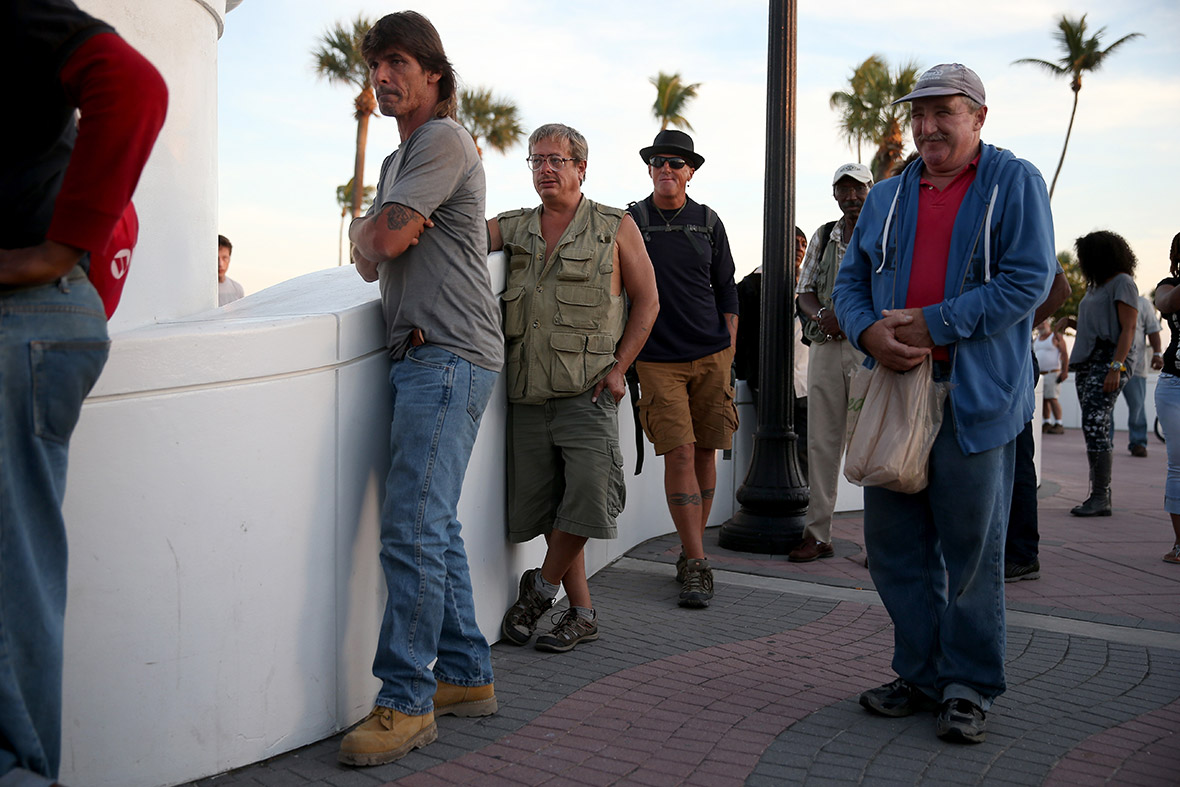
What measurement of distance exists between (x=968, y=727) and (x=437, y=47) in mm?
2684

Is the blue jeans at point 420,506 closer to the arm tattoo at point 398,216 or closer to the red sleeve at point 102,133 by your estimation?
the arm tattoo at point 398,216

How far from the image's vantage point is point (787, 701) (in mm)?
3656

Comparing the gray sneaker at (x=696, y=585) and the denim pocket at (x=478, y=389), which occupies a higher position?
the denim pocket at (x=478, y=389)

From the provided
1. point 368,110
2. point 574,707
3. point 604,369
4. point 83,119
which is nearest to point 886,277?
point 604,369

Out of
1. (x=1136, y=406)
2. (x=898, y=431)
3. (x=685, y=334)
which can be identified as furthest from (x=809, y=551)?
(x=1136, y=406)

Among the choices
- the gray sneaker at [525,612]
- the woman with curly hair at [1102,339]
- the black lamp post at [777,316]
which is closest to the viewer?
the gray sneaker at [525,612]

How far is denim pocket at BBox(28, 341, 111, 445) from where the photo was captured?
82.6 inches

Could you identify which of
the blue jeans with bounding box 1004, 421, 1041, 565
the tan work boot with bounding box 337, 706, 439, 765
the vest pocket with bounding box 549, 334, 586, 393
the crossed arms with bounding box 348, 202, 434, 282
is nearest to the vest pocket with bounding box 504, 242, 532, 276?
the vest pocket with bounding box 549, 334, 586, 393

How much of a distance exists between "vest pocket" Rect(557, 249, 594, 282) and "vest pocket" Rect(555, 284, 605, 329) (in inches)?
1.4

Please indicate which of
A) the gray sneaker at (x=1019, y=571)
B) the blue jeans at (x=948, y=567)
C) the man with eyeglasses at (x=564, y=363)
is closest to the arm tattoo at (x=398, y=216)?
the man with eyeglasses at (x=564, y=363)

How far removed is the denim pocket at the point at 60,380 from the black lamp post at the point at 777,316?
4.79m

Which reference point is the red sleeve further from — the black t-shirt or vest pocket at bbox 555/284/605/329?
the black t-shirt

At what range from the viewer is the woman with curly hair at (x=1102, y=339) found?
770 centimetres

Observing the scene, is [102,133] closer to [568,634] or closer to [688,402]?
[568,634]
